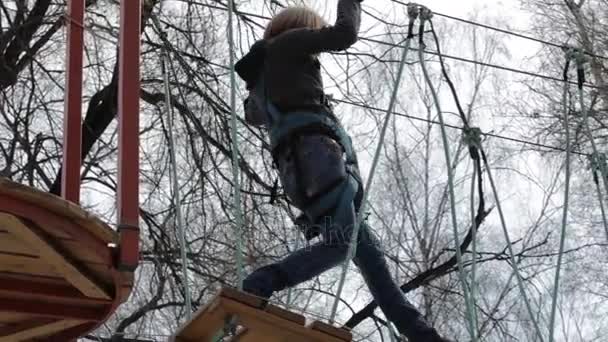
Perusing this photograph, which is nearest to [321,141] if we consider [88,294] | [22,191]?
[88,294]

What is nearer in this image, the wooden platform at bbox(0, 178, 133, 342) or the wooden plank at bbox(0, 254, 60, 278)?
the wooden platform at bbox(0, 178, 133, 342)

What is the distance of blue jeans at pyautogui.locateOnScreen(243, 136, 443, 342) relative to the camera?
325 centimetres

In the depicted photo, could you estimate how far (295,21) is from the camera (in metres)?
3.53

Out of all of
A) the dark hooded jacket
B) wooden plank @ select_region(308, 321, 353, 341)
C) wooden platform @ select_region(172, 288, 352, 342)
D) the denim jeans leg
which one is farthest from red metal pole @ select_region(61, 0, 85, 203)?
the denim jeans leg

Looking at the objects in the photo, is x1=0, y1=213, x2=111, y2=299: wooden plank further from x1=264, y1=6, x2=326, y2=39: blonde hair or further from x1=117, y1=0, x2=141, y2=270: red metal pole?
x1=264, y1=6, x2=326, y2=39: blonde hair

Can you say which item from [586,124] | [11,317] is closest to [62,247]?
[11,317]

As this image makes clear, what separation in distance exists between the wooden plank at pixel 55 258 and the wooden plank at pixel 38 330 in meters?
0.24

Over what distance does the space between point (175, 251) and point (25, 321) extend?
3005mm

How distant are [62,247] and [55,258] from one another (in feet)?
0.11

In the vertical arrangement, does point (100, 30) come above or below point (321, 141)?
above

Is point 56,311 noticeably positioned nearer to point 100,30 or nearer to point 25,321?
point 25,321

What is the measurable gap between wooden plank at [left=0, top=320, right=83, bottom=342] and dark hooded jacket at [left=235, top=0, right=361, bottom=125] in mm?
910

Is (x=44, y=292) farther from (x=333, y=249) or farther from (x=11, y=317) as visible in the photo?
(x=333, y=249)

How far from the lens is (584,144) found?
9.70m
